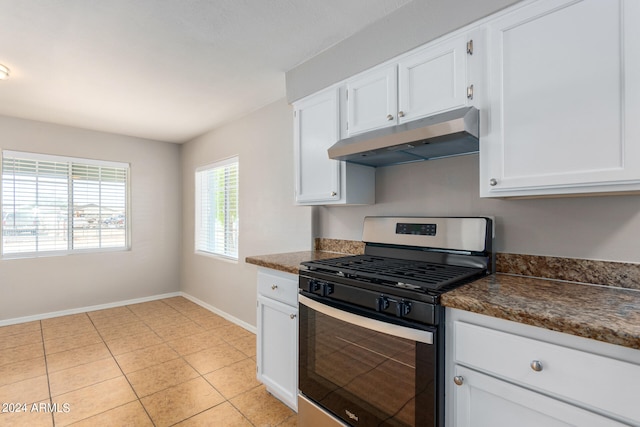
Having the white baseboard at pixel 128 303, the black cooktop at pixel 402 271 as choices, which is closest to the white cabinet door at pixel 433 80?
the black cooktop at pixel 402 271

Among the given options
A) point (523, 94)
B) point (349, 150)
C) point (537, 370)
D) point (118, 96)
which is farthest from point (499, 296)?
point (118, 96)

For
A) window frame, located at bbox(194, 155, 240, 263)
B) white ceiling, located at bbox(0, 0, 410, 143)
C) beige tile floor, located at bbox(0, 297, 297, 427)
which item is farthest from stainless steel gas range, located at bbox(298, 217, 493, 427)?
window frame, located at bbox(194, 155, 240, 263)

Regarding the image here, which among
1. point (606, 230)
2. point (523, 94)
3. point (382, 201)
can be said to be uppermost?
point (523, 94)

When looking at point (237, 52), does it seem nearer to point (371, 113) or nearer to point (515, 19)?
point (371, 113)

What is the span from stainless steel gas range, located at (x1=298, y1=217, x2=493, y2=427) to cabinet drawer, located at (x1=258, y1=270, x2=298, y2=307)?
0.15m

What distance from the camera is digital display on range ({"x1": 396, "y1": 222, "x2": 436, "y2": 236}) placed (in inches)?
73.4

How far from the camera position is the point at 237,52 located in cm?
228

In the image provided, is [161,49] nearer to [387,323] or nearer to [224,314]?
[387,323]

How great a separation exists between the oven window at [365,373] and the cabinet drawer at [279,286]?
16cm

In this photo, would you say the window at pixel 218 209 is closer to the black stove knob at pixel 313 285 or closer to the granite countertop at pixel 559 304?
the black stove knob at pixel 313 285

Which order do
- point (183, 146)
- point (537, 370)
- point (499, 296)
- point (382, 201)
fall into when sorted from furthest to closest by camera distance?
point (183, 146), point (382, 201), point (499, 296), point (537, 370)

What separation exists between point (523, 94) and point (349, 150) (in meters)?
0.86

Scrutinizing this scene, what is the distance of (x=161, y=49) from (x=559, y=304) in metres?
2.67

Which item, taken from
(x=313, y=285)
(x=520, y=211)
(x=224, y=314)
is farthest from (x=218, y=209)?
(x=520, y=211)
